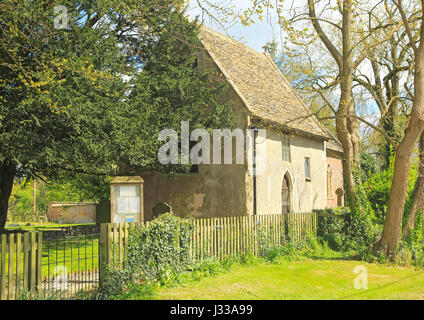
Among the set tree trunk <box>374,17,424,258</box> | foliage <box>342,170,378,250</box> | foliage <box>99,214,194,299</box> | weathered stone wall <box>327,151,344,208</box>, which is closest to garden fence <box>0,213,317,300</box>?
foliage <box>99,214,194,299</box>

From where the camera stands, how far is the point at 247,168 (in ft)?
53.4

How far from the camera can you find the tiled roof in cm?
1795

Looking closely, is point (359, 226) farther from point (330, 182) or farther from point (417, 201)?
point (330, 182)

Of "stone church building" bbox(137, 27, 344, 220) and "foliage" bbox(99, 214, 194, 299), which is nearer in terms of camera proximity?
"foliage" bbox(99, 214, 194, 299)

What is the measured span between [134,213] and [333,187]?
75.4 feet

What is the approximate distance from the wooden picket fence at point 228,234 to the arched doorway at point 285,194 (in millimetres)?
3113

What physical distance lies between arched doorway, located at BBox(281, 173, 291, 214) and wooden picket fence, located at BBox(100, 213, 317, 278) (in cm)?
311

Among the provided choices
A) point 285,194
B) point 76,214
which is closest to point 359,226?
point 285,194

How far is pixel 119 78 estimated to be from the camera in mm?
15664

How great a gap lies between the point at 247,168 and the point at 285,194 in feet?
13.0

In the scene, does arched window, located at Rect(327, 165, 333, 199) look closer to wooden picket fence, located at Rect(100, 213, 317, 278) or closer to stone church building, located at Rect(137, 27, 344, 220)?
stone church building, located at Rect(137, 27, 344, 220)

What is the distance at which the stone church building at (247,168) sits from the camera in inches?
655

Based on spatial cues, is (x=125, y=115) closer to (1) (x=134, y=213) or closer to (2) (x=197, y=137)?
(2) (x=197, y=137)
